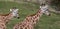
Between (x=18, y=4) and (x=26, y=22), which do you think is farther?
(x=18, y=4)

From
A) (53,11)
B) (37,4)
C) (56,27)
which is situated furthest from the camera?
(37,4)

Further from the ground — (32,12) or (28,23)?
(28,23)

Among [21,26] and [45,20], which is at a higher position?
[21,26]

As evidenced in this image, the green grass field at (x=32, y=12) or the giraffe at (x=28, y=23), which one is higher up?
the giraffe at (x=28, y=23)

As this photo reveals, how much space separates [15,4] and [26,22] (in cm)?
439

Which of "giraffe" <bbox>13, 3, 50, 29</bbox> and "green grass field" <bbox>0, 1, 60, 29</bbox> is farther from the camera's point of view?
"green grass field" <bbox>0, 1, 60, 29</bbox>

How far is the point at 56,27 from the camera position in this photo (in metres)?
6.10

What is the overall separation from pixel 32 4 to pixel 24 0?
66 cm

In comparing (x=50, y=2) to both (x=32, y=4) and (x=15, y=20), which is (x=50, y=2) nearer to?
(x=32, y=4)

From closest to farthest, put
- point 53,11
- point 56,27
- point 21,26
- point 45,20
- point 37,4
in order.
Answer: point 21,26
point 56,27
point 45,20
point 53,11
point 37,4

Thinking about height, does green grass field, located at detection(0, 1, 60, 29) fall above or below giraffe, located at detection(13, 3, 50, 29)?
below

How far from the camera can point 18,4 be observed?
8.73 meters

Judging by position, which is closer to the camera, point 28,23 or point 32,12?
point 28,23

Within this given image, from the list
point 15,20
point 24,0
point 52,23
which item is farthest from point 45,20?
point 24,0
